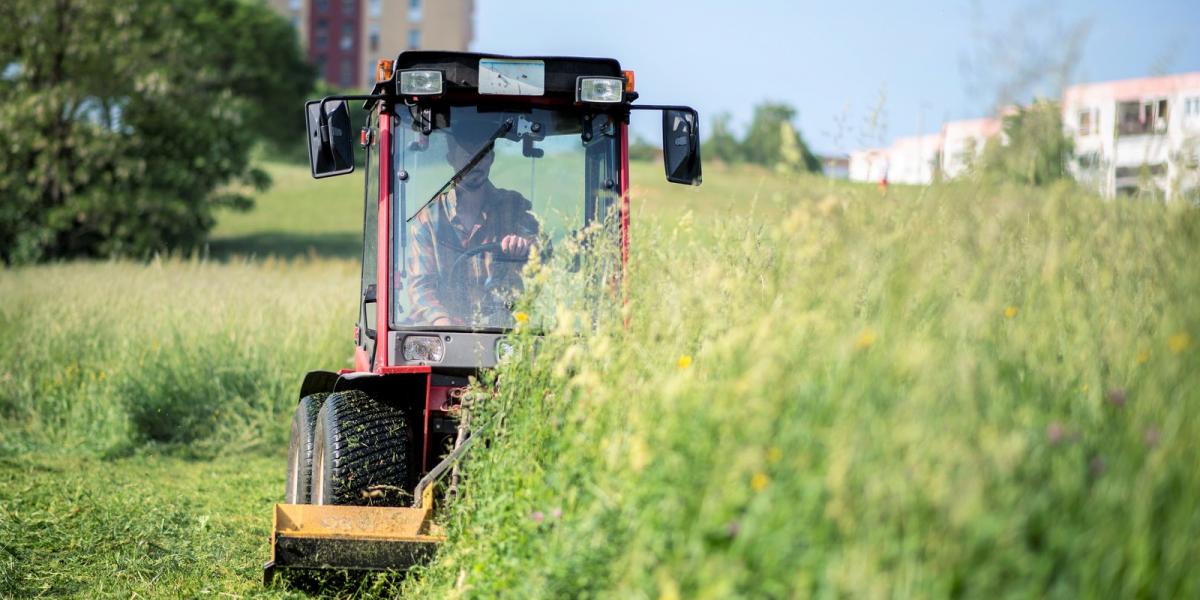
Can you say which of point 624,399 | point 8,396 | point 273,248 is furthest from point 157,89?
point 624,399

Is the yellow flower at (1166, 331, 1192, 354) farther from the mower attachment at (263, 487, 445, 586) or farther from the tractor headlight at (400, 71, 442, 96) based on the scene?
the tractor headlight at (400, 71, 442, 96)

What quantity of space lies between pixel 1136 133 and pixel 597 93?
2.45 metres

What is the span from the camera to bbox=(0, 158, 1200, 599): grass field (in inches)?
104

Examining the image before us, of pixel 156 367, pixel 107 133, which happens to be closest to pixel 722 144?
pixel 107 133

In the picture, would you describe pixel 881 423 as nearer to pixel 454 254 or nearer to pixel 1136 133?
pixel 1136 133

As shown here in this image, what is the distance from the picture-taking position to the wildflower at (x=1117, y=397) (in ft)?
9.84

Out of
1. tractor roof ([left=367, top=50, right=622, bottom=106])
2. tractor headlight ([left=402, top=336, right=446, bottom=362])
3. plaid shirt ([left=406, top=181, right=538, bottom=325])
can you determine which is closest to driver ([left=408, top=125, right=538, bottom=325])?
plaid shirt ([left=406, top=181, right=538, bottom=325])

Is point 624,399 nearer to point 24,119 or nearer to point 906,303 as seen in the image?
point 906,303

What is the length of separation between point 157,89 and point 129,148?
5.08ft

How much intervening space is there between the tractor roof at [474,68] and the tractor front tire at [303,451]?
5.19 feet

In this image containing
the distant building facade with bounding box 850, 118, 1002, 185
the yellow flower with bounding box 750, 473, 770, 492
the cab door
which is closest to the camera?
the yellow flower with bounding box 750, 473, 770, 492

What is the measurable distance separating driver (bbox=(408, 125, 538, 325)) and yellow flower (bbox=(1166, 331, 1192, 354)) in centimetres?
310

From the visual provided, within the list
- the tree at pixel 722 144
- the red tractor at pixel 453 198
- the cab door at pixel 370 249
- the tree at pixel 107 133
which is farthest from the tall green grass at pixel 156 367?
the tree at pixel 722 144

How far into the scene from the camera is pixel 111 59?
2630cm
